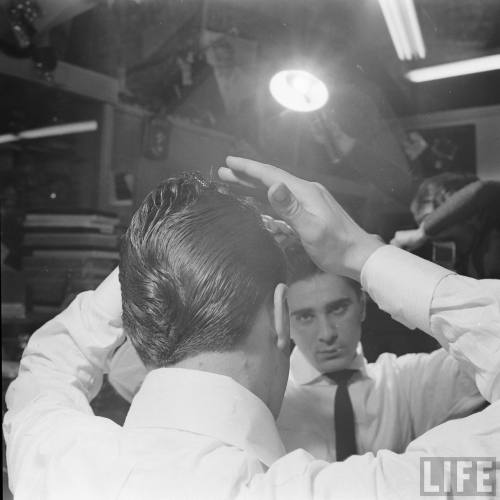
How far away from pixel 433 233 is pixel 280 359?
0.95 ft

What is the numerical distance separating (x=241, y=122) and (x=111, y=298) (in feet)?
1.28

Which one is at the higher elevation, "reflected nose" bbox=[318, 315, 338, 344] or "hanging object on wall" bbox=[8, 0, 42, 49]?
"hanging object on wall" bbox=[8, 0, 42, 49]

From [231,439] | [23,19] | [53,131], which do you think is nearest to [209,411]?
[231,439]

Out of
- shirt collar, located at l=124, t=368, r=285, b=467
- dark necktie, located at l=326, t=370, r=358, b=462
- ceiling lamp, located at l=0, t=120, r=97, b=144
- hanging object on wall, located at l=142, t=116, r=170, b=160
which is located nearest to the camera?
shirt collar, located at l=124, t=368, r=285, b=467

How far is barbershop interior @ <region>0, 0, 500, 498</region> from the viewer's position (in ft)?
2.60

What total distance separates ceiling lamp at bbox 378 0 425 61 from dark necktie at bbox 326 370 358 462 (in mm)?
497

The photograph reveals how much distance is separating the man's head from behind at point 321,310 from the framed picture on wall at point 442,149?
213 millimetres

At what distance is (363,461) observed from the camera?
1.74 ft

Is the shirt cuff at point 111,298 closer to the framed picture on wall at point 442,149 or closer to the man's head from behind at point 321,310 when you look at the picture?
the man's head from behind at point 321,310

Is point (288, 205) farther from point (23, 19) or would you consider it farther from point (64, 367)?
point (23, 19)

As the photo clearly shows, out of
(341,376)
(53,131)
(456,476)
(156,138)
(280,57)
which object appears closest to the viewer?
(456,476)

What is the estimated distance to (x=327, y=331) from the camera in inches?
31.5

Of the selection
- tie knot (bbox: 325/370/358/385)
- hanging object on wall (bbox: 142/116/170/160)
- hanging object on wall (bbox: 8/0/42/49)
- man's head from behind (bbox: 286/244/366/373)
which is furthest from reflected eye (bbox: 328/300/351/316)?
hanging object on wall (bbox: 8/0/42/49)

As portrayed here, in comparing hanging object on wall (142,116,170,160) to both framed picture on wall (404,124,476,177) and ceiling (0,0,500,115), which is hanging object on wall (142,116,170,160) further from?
framed picture on wall (404,124,476,177)
